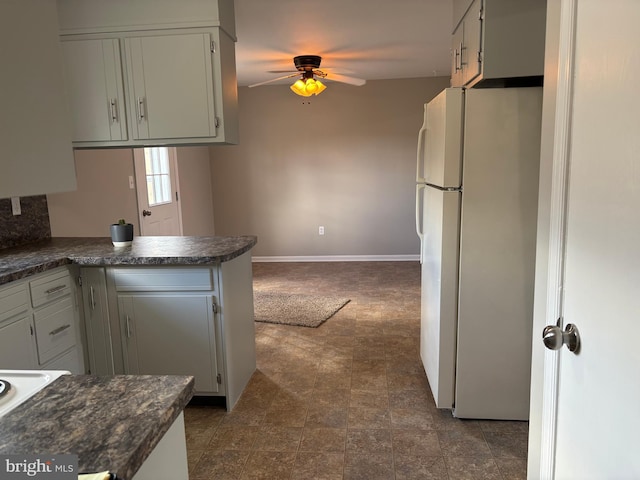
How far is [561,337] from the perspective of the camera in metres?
1.10

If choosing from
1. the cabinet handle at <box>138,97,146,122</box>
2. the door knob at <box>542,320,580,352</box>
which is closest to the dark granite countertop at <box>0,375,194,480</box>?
the door knob at <box>542,320,580,352</box>

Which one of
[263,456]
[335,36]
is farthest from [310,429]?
[335,36]

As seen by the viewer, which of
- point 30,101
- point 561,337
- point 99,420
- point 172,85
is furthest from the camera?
point 172,85

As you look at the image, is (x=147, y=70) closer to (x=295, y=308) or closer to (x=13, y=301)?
(x=13, y=301)

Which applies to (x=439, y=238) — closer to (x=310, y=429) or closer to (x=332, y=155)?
(x=310, y=429)

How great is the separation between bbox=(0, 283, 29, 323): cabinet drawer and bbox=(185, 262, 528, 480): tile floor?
39.7 inches

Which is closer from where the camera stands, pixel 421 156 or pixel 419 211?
pixel 421 156

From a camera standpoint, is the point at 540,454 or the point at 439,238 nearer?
the point at 540,454

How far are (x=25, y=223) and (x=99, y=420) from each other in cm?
259

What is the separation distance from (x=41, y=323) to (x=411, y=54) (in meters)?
3.93

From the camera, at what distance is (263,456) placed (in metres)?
2.16

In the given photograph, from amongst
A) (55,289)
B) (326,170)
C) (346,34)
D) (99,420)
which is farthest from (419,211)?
(326,170)

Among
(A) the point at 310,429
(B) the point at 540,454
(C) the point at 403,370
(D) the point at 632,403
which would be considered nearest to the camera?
(D) the point at 632,403

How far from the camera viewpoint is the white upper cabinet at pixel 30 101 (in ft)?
5.56
